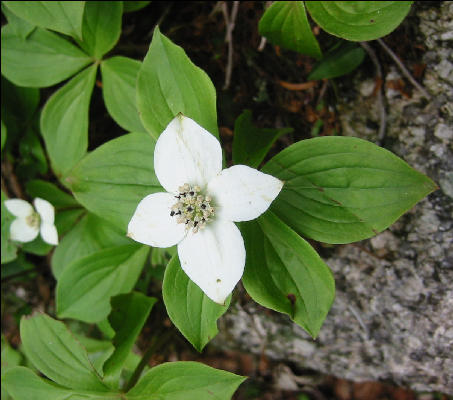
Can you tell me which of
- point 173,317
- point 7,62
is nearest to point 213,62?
point 7,62

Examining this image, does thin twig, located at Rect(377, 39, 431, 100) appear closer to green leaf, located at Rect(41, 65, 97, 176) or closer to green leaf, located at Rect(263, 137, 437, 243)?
green leaf, located at Rect(263, 137, 437, 243)

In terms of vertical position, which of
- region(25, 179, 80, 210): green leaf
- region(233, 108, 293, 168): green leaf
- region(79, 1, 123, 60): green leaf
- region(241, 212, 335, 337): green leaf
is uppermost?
region(79, 1, 123, 60): green leaf

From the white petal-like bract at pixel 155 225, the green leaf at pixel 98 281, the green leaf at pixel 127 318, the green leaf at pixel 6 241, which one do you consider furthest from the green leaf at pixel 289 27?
the green leaf at pixel 6 241

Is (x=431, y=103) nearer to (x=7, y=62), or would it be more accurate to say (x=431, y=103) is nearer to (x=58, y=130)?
(x=58, y=130)

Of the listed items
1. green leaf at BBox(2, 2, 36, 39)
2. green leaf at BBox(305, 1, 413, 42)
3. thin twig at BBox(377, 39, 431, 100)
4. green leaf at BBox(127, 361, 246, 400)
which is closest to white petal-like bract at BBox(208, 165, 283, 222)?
green leaf at BBox(127, 361, 246, 400)

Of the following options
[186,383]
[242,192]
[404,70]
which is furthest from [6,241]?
[404,70]

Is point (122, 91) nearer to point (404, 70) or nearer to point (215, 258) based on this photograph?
point (215, 258)
